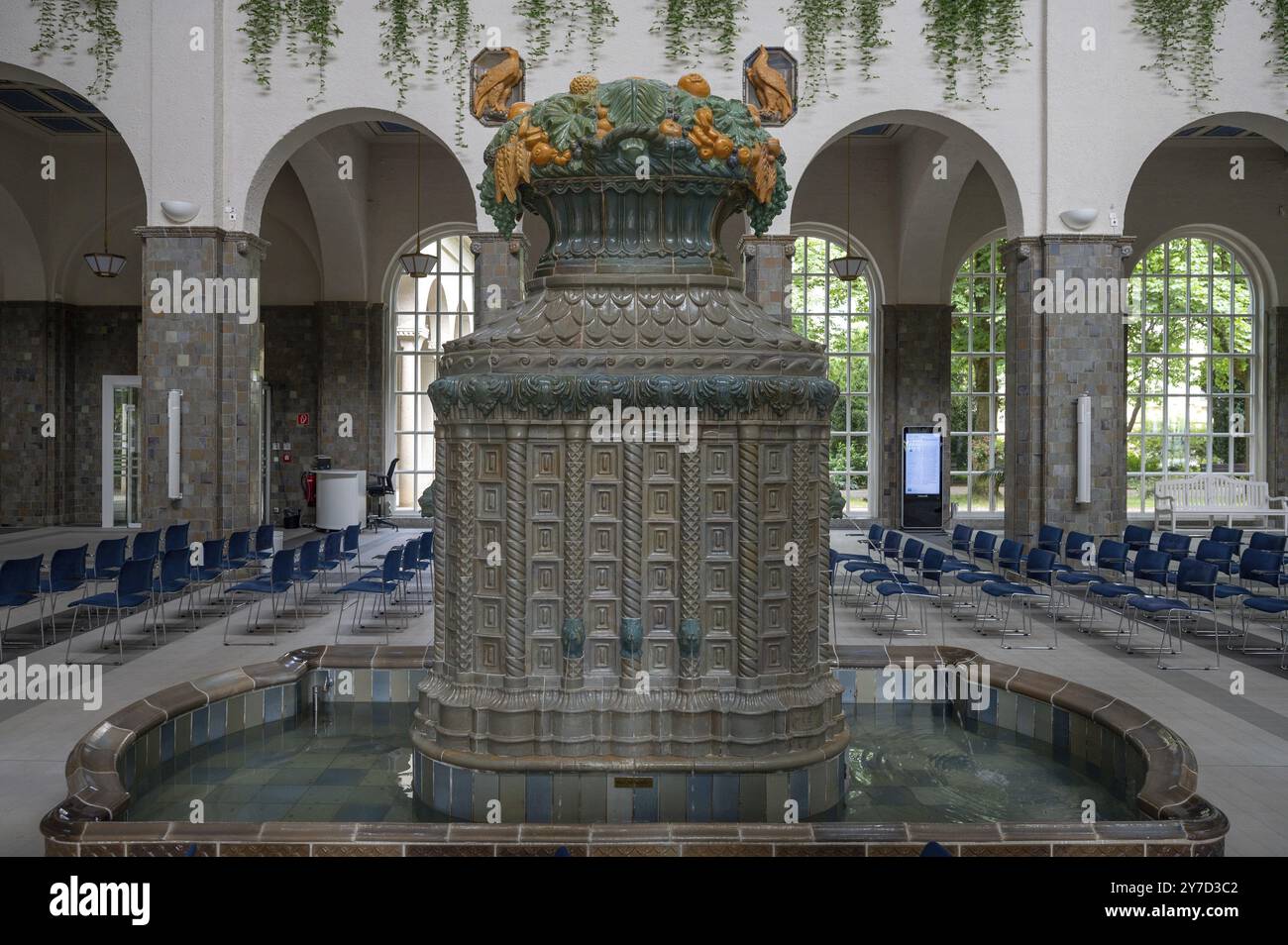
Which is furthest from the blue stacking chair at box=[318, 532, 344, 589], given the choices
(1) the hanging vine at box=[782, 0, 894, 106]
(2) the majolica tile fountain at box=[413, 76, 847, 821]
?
(1) the hanging vine at box=[782, 0, 894, 106]

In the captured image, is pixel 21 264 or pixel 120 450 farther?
pixel 120 450

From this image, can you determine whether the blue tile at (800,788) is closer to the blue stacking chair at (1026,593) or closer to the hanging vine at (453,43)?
the blue stacking chair at (1026,593)

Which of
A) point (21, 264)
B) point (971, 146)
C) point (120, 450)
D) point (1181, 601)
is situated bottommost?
point (1181, 601)

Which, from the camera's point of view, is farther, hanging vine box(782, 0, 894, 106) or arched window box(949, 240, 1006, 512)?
arched window box(949, 240, 1006, 512)

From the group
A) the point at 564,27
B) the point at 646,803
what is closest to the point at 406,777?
the point at 646,803

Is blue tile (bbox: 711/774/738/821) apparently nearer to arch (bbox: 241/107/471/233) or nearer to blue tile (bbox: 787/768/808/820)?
blue tile (bbox: 787/768/808/820)

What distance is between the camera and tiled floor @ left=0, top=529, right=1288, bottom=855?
4.88 m

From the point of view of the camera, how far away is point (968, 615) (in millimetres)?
10680

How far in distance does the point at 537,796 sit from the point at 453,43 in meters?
11.0

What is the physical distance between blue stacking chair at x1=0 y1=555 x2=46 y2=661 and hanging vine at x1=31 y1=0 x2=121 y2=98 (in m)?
7.19

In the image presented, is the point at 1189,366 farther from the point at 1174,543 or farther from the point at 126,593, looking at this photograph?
the point at 126,593

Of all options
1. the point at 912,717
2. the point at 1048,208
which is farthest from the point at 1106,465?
the point at 912,717

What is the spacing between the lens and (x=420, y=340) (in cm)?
2083

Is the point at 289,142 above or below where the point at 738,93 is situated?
below
